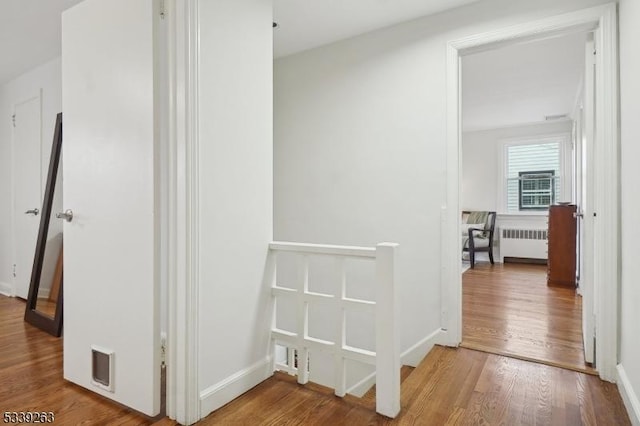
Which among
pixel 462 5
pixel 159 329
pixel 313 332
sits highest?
pixel 462 5

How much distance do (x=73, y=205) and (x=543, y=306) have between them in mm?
3998

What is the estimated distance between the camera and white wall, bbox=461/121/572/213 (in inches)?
258

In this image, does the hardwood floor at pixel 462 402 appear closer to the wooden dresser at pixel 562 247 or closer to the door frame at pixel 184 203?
the door frame at pixel 184 203

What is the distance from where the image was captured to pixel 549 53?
3389 millimetres

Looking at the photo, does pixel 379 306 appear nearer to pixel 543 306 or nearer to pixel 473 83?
pixel 543 306

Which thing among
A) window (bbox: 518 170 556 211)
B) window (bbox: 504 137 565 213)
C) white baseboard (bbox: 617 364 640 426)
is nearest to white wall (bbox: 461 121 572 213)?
window (bbox: 504 137 565 213)

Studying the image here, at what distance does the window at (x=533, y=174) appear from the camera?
243 inches

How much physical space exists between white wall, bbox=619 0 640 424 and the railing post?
3.19ft

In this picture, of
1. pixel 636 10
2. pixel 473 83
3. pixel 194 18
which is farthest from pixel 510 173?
pixel 194 18

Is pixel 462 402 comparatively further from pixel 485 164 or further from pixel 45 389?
pixel 485 164

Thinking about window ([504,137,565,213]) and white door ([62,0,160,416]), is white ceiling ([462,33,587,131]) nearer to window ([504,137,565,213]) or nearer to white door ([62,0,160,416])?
window ([504,137,565,213])

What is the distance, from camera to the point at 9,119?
390cm

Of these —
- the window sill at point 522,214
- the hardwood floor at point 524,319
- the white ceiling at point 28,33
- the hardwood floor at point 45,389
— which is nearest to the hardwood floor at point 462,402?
the hardwood floor at point 524,319

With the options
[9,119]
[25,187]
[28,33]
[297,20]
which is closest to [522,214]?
[297,20]
